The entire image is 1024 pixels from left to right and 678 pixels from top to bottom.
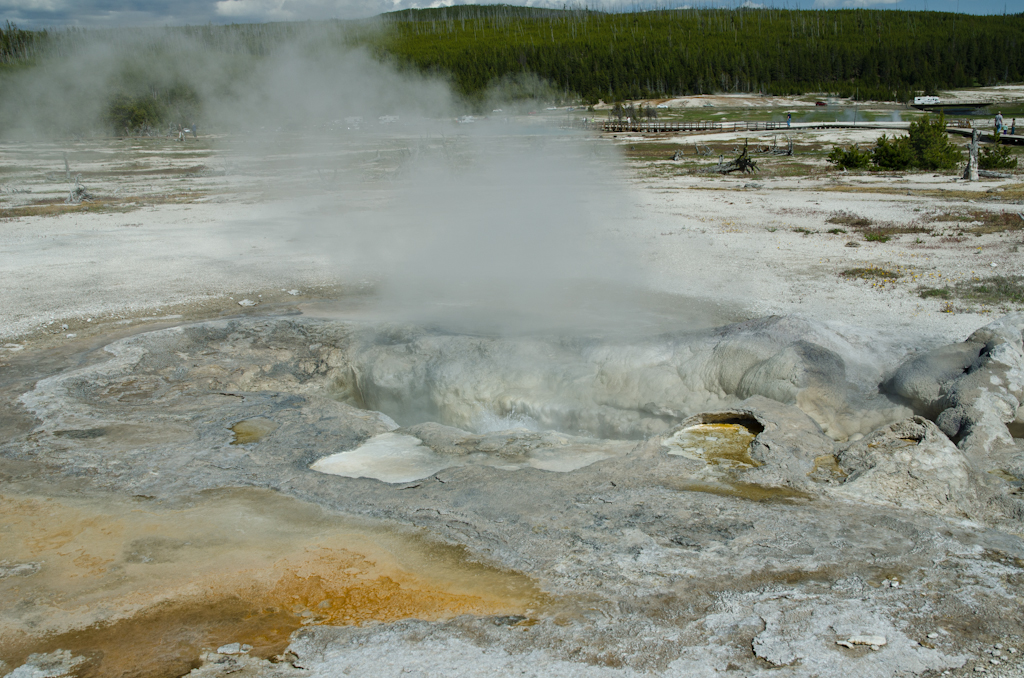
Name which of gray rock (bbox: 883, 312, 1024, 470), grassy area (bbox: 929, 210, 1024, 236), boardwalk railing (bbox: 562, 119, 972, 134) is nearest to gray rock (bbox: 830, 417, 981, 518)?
gray rock (bbox: 883, 312, 1024, 470)

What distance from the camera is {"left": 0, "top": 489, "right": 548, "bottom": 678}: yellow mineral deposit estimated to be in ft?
7.80

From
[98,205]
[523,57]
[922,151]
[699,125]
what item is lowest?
[98,205]

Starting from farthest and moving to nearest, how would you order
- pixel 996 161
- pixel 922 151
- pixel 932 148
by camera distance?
pixel 922 151 < pixel 932 148 < pixel 996 161

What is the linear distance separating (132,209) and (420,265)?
8660 millimetres

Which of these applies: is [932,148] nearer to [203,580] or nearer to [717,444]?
[717,444]

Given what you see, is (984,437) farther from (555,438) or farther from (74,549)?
(74,549)

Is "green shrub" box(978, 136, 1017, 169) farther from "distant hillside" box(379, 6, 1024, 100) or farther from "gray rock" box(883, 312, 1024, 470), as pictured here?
"distant hillside" box(379, 6, 1024, 100)

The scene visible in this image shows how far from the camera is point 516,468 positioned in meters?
3.43

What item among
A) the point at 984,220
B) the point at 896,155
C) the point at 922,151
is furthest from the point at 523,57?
the point at 984,220

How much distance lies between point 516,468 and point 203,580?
4.63ft

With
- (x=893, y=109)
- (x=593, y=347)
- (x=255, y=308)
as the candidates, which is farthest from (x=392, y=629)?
(x=893, y=109)

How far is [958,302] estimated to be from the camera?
6.48 meters

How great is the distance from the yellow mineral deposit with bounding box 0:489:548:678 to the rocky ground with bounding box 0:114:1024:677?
0.01m

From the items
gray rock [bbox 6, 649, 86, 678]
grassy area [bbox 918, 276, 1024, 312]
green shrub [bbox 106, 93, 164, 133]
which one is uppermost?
green shrub [bbox 106, 93, 164, 133]
